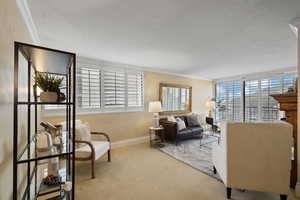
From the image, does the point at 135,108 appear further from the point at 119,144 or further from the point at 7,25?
the point at 7,25

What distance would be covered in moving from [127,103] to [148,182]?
7.65 ft

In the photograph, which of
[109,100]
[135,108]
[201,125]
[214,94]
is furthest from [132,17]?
[214,94]

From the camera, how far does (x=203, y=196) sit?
1.85 meters

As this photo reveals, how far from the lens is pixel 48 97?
1169 mm

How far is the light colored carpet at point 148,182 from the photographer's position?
6.11 feet

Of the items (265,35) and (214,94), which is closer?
(265,35)

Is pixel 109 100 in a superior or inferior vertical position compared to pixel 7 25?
inferior

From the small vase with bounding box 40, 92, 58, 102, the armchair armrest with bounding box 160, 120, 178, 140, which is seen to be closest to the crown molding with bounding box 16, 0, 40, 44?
the small vase with bounding box 40, 92, 58, 102

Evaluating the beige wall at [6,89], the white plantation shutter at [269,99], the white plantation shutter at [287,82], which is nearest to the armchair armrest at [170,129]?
the beige wall at [6,89]

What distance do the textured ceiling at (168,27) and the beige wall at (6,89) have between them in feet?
1.70

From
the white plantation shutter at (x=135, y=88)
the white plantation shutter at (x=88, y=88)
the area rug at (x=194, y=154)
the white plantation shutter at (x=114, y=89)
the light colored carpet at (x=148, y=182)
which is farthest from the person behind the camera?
the white plantation shutter at (x=135, y=88)

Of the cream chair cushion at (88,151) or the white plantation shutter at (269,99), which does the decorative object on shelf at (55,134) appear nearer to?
the cream chair cushion at (88,151)

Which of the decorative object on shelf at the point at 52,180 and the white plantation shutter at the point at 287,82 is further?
the white plantation shutter at the point at 287,82

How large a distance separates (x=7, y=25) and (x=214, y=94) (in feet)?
23.0
